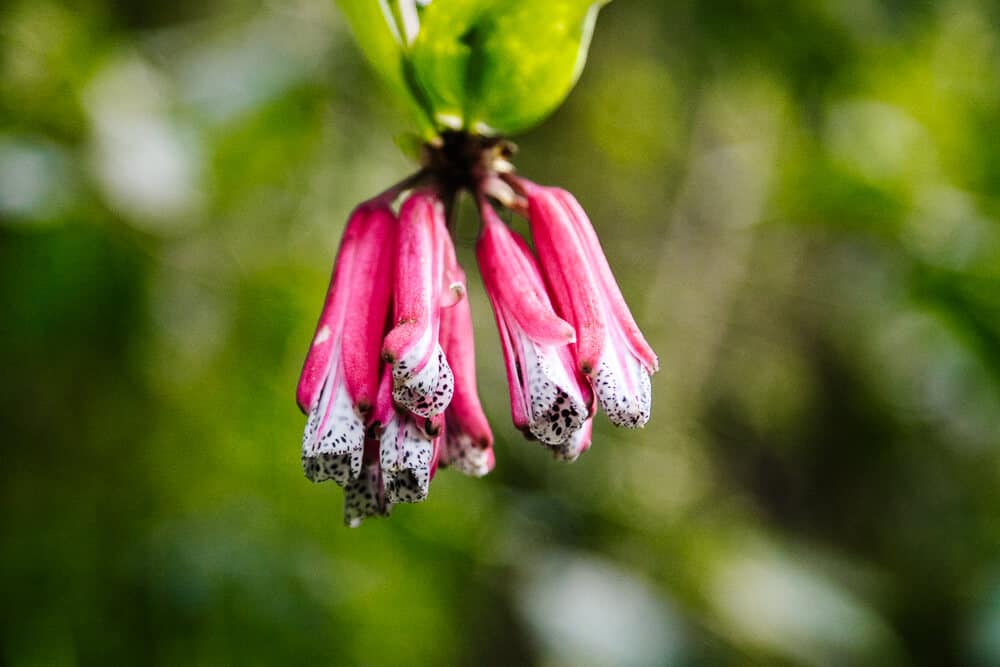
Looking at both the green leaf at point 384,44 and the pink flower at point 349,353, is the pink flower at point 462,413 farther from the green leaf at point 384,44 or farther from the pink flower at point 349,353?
the green leaf at point 384,44

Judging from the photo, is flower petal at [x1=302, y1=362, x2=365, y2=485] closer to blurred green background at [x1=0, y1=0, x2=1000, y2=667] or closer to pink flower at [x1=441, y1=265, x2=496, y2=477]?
pink flower at [x1=441, y1=265, x2=496, y2=477]

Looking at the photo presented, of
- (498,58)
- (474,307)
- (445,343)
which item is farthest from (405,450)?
(474,307)

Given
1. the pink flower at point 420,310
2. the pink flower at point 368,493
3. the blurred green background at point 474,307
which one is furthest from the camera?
the blurred green background at point 474,307

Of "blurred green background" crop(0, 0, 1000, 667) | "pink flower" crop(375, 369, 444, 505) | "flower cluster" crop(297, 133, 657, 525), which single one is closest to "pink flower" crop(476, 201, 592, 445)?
"flower cluster" crop(297, 133, 657, 525)

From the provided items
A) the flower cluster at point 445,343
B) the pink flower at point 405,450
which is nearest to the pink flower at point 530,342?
the flower cluster at point 445,343

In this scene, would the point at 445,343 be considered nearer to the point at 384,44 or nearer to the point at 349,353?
the point at 349,353

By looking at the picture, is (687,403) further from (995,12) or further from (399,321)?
(399,321)
